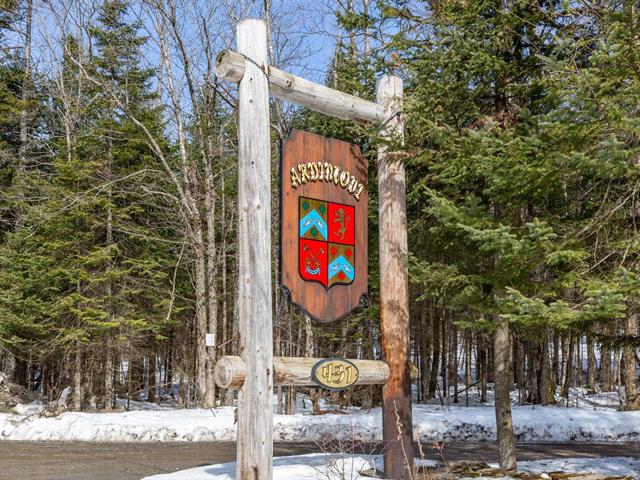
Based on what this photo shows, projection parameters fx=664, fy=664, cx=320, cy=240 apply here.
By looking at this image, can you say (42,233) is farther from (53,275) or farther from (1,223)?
(1,223)

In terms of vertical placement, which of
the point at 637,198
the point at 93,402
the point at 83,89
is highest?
the point at 83,89

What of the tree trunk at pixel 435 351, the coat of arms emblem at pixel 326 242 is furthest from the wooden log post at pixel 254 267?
the tree trunk at pixel 435 351

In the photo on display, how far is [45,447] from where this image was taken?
14.3 metres

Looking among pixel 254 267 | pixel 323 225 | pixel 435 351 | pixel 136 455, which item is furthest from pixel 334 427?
pixel 435 351

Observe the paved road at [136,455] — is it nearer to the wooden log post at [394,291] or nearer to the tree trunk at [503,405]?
the tree trunk at [503,405]

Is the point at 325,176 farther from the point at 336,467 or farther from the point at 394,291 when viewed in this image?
the point at 336,467

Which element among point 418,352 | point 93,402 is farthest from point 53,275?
point 418,352

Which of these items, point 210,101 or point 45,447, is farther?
point 210,101

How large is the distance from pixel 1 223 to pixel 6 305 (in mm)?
6176

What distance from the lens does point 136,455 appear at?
1281cm

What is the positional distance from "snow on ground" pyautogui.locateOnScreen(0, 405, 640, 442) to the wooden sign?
28.2ft

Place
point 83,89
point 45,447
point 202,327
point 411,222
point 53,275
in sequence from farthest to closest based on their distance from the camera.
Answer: point 83,89, point 53,275, point 202,327, point 45,447, point 411,222

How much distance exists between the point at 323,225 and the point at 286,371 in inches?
59.2

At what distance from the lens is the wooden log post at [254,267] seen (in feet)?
19.5
